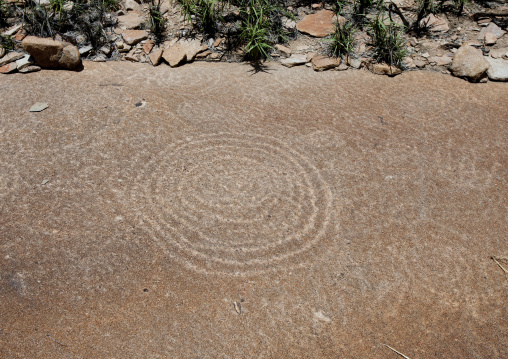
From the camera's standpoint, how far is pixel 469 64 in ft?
10.6

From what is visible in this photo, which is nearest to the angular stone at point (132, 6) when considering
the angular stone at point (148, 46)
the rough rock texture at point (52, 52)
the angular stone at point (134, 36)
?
the angular stone at point (134, 36)

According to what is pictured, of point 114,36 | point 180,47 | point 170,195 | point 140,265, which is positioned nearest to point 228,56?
point 180,47

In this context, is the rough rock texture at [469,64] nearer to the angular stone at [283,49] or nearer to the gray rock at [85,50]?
the angular stone at [283,49]

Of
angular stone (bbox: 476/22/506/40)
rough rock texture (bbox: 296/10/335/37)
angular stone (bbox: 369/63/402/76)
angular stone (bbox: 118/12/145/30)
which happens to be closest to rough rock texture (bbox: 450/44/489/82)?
angular stone (bbox: 476/22/506/40)

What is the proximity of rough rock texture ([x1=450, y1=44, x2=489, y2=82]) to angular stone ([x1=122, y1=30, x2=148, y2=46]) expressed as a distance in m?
2.43

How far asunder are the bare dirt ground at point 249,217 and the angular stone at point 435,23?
29.3 inches

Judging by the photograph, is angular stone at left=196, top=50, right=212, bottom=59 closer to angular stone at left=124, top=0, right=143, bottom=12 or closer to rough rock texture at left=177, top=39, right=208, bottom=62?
rough rock texture at left=177, top=39, right=208, bottom=62

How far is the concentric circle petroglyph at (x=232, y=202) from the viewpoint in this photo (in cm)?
204

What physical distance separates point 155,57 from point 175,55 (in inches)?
6.0

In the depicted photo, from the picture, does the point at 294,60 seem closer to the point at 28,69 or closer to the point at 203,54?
the point at 203,54

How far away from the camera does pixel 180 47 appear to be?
3.38 m

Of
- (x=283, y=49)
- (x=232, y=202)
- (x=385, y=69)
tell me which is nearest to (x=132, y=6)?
(x=283, y=49)

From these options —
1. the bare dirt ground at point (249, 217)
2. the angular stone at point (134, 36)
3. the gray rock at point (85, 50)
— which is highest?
the angular stone at point (134, 36)

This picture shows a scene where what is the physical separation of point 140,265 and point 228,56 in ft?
6.67
